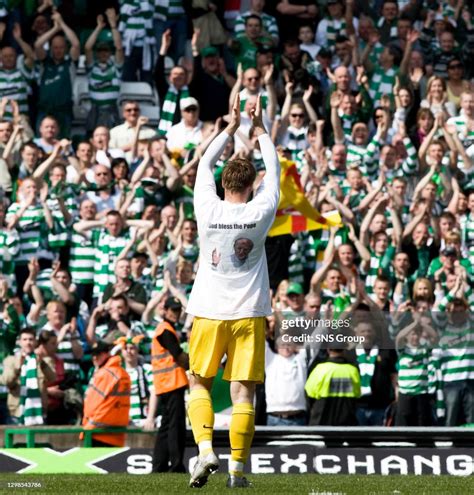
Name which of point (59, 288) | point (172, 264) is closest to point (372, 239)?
point (172, 264)

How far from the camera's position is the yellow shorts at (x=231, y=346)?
1083cm

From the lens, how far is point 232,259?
10867 millimetres

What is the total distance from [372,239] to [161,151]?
317 cm

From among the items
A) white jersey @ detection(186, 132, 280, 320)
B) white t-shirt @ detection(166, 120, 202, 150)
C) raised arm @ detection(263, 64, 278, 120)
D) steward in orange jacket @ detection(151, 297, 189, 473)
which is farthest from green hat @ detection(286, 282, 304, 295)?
white jersey @ detection(186, 132, 280, 320)

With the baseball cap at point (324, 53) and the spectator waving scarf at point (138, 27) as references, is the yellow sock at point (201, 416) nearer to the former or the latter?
the baseball cap at point (324, 53)

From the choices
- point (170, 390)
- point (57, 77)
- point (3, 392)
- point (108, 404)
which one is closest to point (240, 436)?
point (170, 390)

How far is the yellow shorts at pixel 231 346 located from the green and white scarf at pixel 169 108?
11.9 m

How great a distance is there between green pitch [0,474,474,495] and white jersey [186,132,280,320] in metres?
1.22

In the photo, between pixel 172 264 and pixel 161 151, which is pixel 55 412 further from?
pixel 161 151

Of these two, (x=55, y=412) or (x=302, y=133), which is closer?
(x=55, y=412)

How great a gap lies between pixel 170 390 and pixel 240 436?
3.83 meters

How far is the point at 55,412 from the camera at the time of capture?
679 inches

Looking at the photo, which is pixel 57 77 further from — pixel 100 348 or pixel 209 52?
pixel 100 348

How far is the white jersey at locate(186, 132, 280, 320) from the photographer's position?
10820mm
